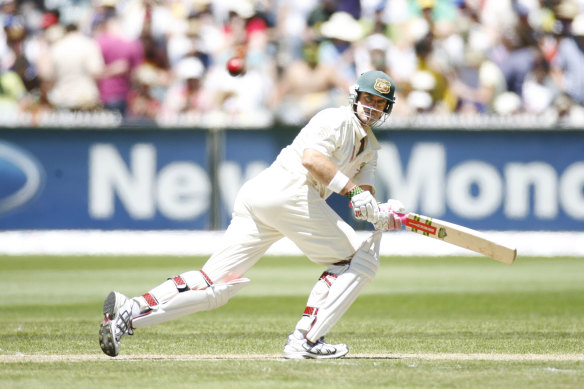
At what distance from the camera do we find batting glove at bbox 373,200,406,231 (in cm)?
652

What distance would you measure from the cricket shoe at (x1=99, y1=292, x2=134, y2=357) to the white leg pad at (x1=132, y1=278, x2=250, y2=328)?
0.06 meters

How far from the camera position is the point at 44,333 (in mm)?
7938

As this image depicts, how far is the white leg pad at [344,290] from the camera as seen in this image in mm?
6543

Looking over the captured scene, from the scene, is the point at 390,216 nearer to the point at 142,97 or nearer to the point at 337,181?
the point at 337,181

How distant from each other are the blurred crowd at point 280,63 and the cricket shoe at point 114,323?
323 inches

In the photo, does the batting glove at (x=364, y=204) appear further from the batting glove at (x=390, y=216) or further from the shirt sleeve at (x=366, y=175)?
the shirt sleeve at (x=366, y=175)

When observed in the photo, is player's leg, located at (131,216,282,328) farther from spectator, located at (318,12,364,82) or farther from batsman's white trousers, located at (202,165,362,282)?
spectator, located at (318,12,364,82)

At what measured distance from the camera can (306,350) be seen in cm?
659

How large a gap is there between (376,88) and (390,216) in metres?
0.75

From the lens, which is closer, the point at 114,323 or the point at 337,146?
the point at 114,323

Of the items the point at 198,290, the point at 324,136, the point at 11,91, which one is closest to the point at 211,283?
the point at 198,290

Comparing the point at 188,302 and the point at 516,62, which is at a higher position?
the point at 516,62

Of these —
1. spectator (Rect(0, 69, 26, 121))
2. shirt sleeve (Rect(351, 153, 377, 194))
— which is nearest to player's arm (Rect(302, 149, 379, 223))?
shirt sleeve (Rect(351, 153, 377, 194))

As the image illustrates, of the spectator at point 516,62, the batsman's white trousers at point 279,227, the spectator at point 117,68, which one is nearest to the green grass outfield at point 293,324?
the batsman's white trousers at point 279,227
